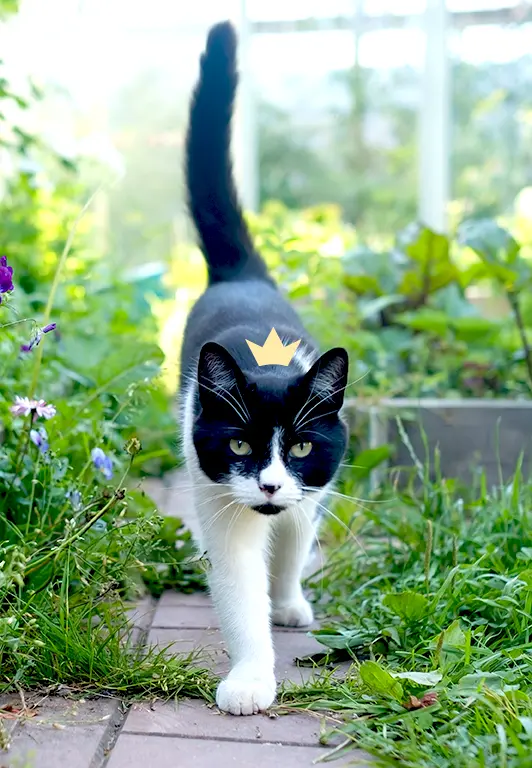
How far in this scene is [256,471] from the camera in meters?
1.70

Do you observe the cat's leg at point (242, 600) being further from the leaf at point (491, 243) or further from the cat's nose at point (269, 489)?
the leaf at point (491, 243)

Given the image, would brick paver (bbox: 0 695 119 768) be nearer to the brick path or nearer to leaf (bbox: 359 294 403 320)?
the brick path

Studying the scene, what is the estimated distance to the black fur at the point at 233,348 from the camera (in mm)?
1726

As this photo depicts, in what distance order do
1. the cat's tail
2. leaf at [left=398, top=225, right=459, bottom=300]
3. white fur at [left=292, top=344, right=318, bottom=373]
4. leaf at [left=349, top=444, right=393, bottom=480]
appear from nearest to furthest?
white fur at [left=292, top=344, right=318, bottom=373] → the cat's tail → leaf at [left=349, top=444, right=393, bottom=480] → leaf at [left=398, top=225, right=459, bottom=300]

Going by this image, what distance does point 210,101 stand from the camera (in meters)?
2.55

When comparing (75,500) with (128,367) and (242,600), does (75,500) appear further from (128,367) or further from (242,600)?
(128,367)

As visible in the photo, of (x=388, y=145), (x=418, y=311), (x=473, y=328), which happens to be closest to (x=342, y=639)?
(x=473, y=328)

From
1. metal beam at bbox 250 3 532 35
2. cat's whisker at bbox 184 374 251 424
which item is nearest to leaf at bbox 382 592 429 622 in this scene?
cat's whisker at bbox 184 374 251 424

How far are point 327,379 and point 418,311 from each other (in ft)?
6.26

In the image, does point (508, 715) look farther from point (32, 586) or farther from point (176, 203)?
point (176, 203)

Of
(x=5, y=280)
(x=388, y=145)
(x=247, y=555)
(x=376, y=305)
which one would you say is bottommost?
(x=247, y=555)

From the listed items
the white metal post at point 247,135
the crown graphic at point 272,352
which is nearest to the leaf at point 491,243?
the crown graphic at point 272,352

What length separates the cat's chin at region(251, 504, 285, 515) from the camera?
170 centimetres

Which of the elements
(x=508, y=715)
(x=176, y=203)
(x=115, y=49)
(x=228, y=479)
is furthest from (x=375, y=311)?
(x=115, y=49)
